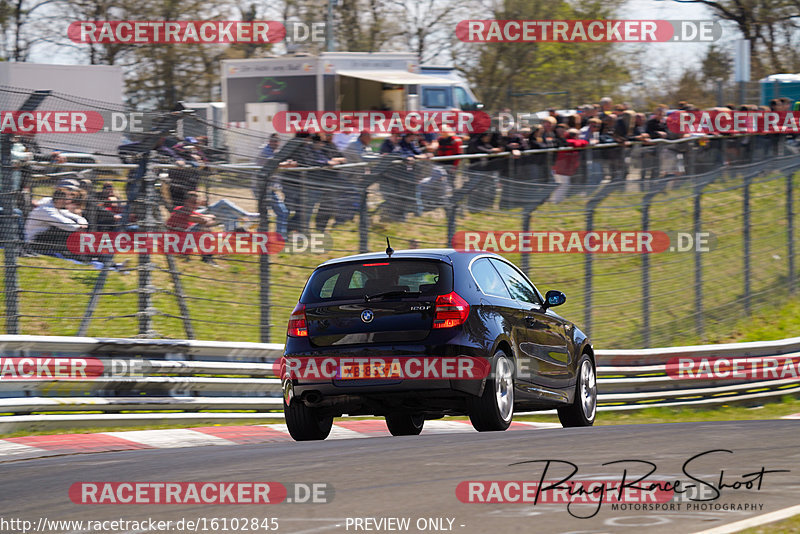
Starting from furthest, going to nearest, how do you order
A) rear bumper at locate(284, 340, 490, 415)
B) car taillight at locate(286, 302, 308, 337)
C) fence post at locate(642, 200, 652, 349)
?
fence post at locate(642, 200, 652, 349)
car taillight at locate(286, 302, 308, 337)
rear bumper at locate(284, 340, 490, 415)

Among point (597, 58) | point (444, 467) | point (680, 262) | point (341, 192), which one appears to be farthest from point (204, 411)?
point (597, 58)

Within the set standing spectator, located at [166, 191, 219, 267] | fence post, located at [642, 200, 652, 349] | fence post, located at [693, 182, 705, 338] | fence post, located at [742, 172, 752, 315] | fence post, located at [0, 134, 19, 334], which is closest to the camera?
fence post, located at [0, 134, 19, 334]

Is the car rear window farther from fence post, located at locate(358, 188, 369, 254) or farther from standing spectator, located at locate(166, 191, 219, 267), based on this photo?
fence post, located at locate(358, 188, 369, 254)

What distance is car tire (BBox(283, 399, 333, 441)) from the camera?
980cm

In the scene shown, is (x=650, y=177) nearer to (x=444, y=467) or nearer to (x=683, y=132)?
(x=683, y=132)

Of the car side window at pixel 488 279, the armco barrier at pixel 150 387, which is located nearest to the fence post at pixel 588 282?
the armco barrier at pixel 150 387

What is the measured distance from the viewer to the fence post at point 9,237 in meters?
11.0

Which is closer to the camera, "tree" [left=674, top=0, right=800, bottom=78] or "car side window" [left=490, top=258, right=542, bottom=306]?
"car side window" [left=490, top=258, right=542, bottom=306]

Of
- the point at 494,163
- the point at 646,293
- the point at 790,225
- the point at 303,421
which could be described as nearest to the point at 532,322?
the point at 303,421

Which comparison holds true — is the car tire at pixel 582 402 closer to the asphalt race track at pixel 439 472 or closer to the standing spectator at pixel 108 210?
the asphalt race track at pixel 439 472

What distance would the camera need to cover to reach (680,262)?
18359mm

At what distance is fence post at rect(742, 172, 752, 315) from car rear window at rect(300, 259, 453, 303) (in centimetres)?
1085

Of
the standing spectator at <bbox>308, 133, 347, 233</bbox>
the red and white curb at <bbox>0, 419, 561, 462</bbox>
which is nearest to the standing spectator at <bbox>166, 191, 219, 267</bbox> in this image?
the standing spectator at <bbox>308, 133, 347, 233</bbox>

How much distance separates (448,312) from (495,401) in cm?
82
